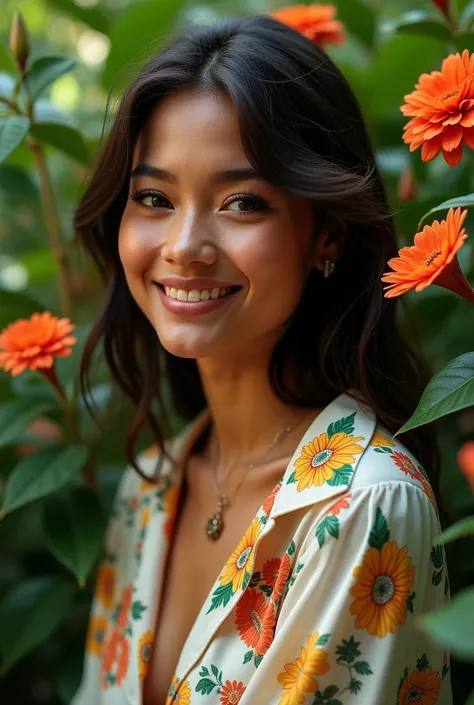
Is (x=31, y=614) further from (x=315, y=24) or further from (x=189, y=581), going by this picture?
(x=315, y=24)

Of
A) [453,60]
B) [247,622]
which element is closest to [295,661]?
[247,622]

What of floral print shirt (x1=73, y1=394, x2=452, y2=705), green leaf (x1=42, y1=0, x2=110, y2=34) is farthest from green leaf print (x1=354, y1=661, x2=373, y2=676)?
green leaf (x1=42, y1=0, x2=110, y2=34)

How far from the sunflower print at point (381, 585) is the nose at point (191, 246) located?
0.33 m

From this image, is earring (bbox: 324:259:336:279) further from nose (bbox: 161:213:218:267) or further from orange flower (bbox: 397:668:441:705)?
orange flower (bbox: 397:668:441:705)

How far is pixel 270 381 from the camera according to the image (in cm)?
109

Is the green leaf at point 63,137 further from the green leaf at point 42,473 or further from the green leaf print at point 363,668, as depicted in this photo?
the green leaf print at point 363,668

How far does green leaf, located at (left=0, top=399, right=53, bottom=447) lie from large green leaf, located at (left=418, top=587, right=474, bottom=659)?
0.72 meters

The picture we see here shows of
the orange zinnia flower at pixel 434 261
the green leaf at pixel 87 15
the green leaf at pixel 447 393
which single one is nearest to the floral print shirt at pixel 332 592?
the green leaf at pixel 447 393

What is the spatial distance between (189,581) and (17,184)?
24.5 inches

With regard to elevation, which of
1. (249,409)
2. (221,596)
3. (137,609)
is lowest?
(137,609)

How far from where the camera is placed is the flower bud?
43.1 inches

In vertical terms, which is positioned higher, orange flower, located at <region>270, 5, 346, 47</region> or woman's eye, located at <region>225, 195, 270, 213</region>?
orange flower, located at <region>270, 5, 346, 47</region>

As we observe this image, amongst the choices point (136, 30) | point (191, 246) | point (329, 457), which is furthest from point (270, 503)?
point (136, 30)

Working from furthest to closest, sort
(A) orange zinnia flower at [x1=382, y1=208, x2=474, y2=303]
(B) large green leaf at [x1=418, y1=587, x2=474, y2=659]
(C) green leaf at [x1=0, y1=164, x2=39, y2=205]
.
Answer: (C) green leaf at [x1=0, y1=164, x2=39, y2=205], (A) orange zinnia flower at [x1=382, y1=208, x2=474, y2=303], (B) large green leaf at [x1=418, y1=587, x2=474, y2=659]
